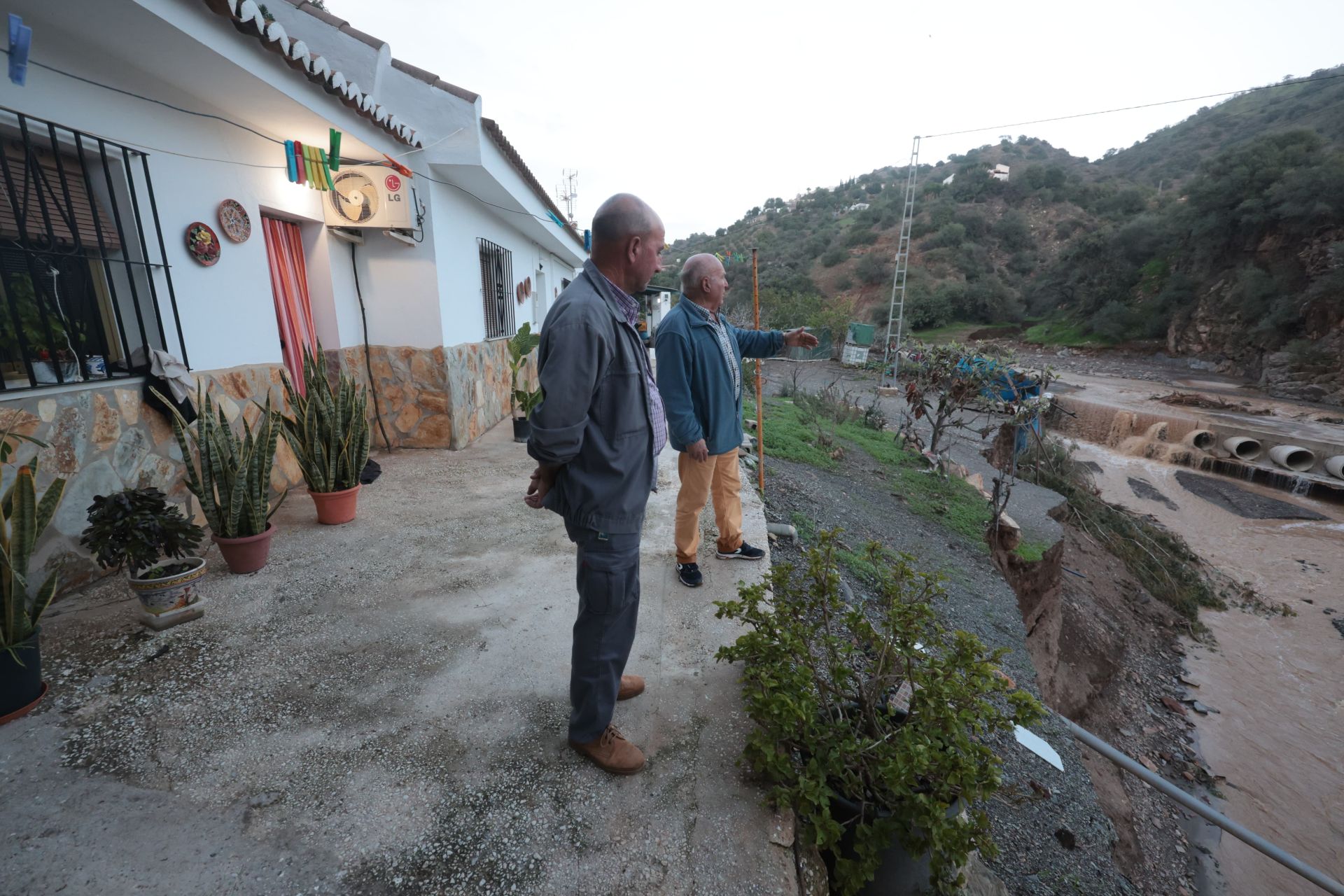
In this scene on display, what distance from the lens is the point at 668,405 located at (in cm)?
272

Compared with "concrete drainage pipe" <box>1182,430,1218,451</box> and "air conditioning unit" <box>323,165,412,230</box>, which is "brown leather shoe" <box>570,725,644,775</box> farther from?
"concrete drainage pipe" <box>1182,430,1218,451</box>

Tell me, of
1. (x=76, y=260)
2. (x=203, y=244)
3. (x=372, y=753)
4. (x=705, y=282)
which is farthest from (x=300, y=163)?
(x=372, y=753)

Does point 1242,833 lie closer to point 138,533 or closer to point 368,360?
point 138,533

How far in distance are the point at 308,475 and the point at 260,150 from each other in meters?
2.40

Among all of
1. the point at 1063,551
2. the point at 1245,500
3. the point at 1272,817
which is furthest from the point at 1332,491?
the point at 1272,817

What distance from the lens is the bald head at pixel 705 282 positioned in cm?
281

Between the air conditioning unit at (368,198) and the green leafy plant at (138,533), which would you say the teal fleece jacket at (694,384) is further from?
the air conditioning unit at (368,198)

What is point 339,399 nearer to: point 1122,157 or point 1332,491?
point 1332,491

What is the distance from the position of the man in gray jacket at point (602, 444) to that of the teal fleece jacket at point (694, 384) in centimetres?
96

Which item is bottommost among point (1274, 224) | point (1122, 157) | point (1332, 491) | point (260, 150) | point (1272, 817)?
point (1272, 817)

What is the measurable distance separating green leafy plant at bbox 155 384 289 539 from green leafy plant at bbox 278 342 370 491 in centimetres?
50

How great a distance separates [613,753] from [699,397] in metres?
1.68

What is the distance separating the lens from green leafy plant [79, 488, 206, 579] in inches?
87.9

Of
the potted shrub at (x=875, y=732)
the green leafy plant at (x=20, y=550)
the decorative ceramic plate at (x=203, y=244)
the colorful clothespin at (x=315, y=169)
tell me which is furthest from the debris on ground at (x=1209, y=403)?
the green leafy plant at (x=20, y=550)
